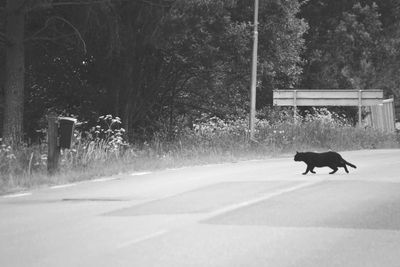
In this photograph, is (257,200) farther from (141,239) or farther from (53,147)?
(53,147)

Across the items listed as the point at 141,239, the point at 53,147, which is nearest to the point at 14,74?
the point at 53,147

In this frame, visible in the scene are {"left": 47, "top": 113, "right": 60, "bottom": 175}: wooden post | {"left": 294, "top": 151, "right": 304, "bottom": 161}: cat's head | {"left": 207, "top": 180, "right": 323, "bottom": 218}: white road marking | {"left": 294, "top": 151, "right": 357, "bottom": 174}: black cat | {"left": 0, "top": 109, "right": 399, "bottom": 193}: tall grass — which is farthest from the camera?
{"left": 0, "top": 109, "right": 399, "bottom": 193}: tall grass

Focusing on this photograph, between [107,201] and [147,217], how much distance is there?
1909mm

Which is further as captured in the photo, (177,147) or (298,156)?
(177,147)

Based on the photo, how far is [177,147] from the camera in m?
22.0

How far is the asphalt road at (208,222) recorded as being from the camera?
283 inches

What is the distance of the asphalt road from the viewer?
7.18 meters

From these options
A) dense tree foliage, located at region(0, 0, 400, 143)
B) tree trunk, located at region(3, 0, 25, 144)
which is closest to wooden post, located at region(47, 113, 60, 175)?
dense tree foliage, located at region(0, 0, 400, 143)

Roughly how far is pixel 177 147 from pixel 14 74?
546cm

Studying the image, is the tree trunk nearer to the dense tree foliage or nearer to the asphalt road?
the dense tree foliage

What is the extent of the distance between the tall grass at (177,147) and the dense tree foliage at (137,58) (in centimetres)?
149

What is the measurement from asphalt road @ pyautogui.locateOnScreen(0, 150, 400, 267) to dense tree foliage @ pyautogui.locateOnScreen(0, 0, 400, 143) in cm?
830

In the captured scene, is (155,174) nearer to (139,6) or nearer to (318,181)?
(318,181)

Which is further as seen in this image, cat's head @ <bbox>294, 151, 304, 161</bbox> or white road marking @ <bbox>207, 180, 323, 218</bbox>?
cat's head @ <bbox>294, 151, 304, 161</bbox>
